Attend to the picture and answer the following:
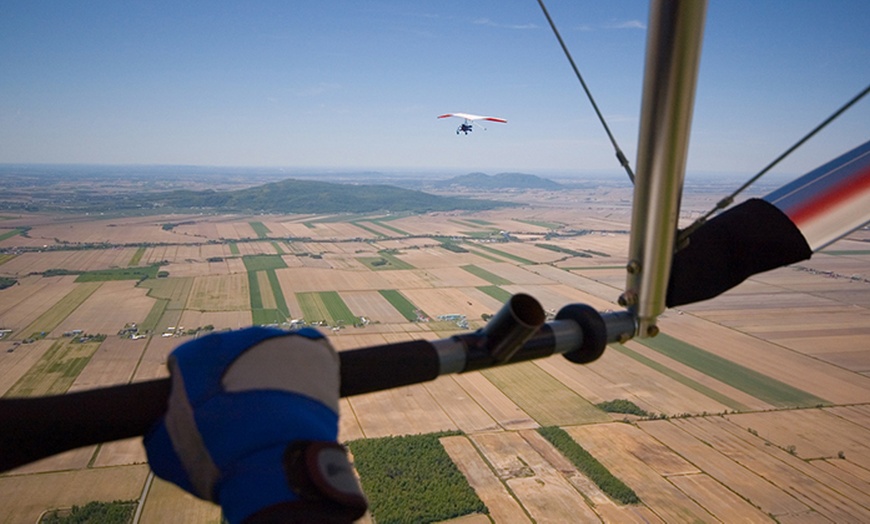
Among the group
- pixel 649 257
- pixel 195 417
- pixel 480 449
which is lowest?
pixel 480 449

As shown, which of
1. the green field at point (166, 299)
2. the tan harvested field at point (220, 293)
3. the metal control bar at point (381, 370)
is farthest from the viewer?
the tan harvested field at point (220, 293)

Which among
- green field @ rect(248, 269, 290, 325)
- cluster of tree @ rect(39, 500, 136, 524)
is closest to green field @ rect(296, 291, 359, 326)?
green field @ rect(248, 269, 290, 325)

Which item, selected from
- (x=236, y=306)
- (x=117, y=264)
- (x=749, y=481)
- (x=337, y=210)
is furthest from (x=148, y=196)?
(x=749, y=481)

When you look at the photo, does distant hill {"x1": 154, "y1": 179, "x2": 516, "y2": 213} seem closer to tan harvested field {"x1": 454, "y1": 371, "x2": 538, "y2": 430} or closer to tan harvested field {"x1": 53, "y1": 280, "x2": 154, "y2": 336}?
tan harvested field {"x1": 53, "y1": 280, "x2": 154, "y2": 336}

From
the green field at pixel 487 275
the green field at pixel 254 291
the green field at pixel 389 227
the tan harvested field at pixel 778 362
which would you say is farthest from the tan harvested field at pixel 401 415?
the green field at pixel 389 227

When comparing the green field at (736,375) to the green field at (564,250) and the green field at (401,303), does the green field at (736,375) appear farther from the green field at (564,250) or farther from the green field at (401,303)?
the green field at (564,250)

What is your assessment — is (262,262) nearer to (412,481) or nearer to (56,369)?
(56,369)

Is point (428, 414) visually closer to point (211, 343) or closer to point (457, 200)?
point (211, 343)
